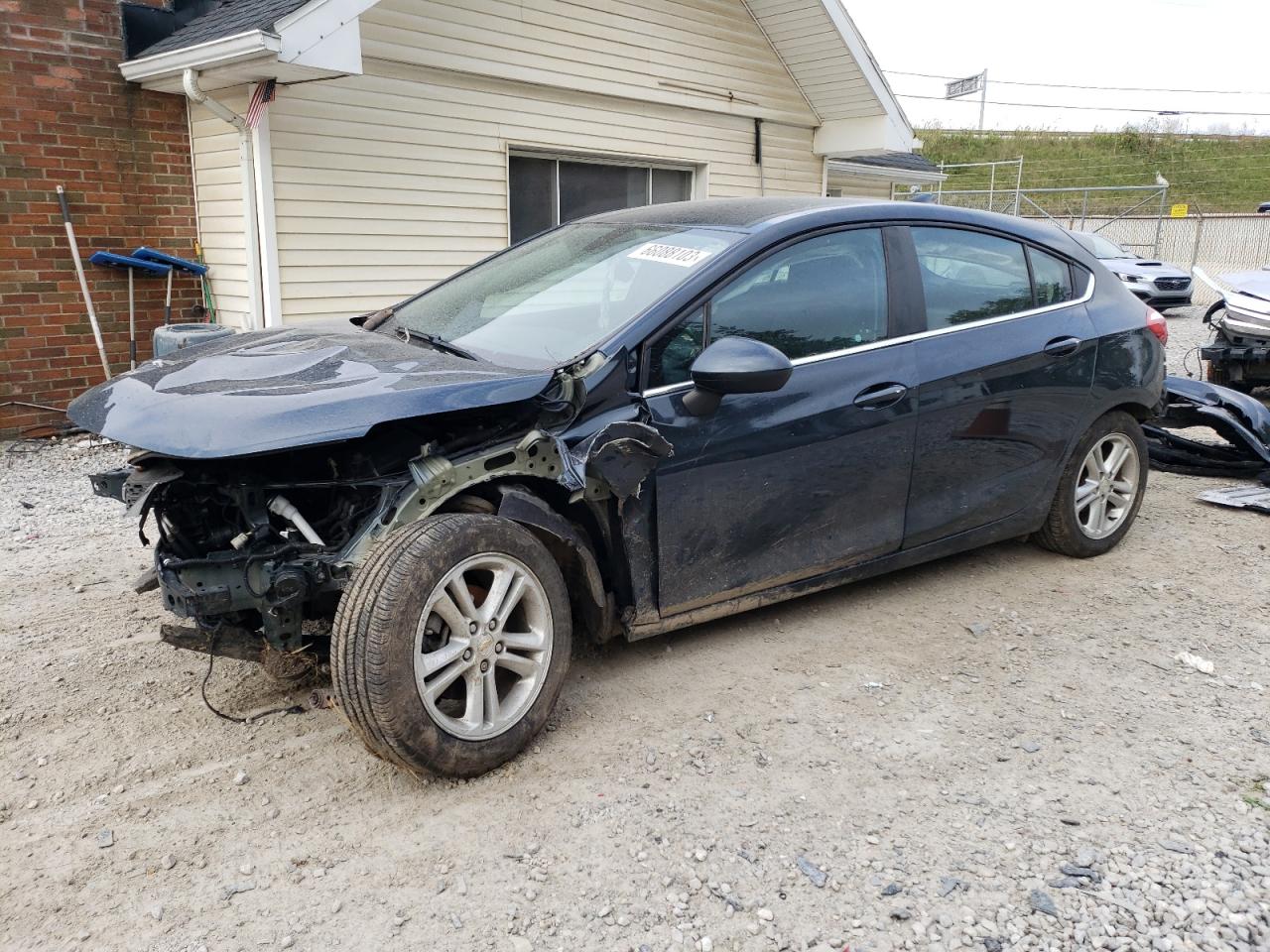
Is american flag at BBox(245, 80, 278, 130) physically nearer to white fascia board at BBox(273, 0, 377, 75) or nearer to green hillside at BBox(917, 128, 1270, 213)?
white fascia board at BBox(273, 0, 377, 75)

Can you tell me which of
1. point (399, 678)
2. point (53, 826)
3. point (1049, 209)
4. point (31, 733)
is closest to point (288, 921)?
point (399, 678)

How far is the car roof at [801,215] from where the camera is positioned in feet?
12.4

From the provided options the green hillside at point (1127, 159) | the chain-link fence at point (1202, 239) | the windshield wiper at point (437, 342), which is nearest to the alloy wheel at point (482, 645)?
the windshield wiper at point (437, 342)

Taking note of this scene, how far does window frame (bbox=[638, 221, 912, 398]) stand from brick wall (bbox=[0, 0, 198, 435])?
19.3 ft

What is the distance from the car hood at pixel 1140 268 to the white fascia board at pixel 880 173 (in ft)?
16.9

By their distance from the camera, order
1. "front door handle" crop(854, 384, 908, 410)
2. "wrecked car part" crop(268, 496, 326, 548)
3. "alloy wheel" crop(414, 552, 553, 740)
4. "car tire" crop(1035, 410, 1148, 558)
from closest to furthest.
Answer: "alloy wheel" crop(414, 552, 553, 740), "wrecked car part" crop(268, 496, 326, 548), "front door handle" crop(854, 384, 908, 410), "car tire" crop(1035, 410, 1148, 558)

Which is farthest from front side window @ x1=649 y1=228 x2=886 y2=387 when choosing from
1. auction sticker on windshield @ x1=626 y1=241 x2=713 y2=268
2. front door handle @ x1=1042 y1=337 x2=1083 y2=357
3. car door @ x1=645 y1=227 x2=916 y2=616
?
front door handle @ x1=1042 y1=337 x2=1083 y2=357

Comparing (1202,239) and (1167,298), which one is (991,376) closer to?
(1167,298)

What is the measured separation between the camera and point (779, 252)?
3.64 metres

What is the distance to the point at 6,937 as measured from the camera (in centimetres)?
230

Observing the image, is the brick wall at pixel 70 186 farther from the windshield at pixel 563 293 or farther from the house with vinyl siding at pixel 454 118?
the windshield at pixel 563 293

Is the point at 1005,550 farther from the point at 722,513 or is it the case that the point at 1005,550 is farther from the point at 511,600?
the point at 511,600

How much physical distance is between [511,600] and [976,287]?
2.53m

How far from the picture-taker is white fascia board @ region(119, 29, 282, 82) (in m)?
6.25
